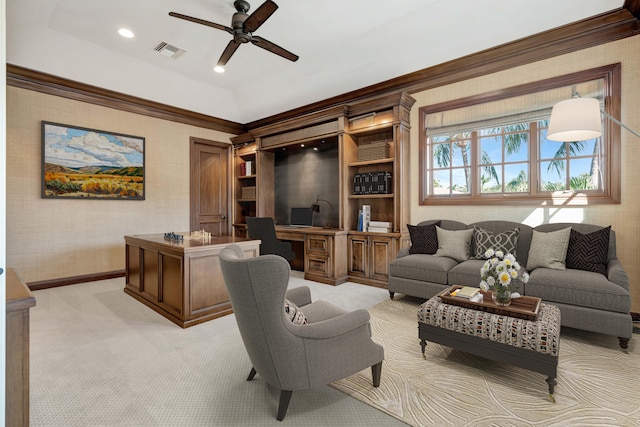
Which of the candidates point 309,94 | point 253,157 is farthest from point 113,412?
point 253,157

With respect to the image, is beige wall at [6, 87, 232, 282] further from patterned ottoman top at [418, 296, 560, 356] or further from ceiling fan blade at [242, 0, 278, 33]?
patterned ottoman top at [418, 296, 560, 356]

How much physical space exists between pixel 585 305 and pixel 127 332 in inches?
160

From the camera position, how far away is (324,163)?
561cm

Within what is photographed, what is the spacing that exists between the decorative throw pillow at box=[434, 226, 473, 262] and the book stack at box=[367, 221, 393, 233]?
2.76 feet

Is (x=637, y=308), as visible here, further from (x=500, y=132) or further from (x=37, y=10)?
(x=37, y=10)

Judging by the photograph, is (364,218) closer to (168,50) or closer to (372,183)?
(372,183)

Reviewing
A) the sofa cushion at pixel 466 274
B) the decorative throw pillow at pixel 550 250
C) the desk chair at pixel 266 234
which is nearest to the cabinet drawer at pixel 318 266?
the desk chair at pixel 266 234

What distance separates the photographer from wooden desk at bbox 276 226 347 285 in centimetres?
466

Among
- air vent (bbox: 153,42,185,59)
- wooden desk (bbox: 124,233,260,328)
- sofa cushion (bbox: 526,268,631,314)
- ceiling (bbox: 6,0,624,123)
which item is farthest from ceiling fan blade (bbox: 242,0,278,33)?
sofa cushion (bbox: 526,268,631,314)

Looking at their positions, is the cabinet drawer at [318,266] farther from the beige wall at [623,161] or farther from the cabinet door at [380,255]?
the beige wall at [623,161]

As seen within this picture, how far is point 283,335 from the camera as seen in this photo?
161 cm

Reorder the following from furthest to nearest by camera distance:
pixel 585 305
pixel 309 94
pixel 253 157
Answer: pixel 253 157
pixel 309 94
pixel 585 305

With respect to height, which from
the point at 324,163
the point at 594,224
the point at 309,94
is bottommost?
the point at 594,224

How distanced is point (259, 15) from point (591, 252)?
3887mm
